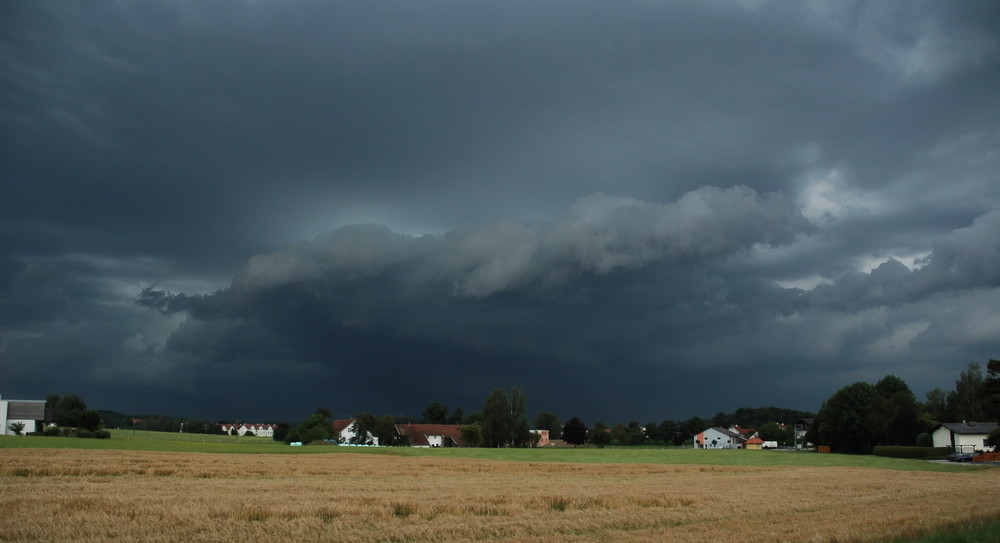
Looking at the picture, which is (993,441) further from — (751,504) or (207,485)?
(207,485)

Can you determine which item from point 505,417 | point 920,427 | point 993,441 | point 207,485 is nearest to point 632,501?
point 207,485

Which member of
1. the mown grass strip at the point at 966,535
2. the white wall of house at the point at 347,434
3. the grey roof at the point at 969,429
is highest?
the mown grass strip at the point at 966,535

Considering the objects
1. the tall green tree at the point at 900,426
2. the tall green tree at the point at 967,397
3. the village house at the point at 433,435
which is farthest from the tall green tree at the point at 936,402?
the village house at the point at 433,435

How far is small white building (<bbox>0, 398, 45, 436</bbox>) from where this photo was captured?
424 feet

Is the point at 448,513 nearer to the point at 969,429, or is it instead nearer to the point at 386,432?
the point at 969,429

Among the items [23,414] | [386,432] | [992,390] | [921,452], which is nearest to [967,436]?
[921,452]

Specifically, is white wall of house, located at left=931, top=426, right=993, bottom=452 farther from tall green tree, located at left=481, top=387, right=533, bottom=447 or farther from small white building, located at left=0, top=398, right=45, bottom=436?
small white building, located at left=0, top=398, right=45, bottom=436

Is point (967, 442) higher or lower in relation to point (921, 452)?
higher

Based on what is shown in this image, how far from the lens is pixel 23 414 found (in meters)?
138

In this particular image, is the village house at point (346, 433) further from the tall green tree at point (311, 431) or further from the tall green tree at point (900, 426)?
the tall green tree at point (900, 426)

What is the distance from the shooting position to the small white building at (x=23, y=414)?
12912cm

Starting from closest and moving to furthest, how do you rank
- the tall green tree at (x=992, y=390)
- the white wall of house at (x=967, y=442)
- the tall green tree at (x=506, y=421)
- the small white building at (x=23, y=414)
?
the tall green tree at (x=992, y=390)
the white wall of house at (x=967, y=442)
the small white building at (x=23, y=414)
the tall green tree at (x=506, y=421)

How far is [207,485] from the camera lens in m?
31.1

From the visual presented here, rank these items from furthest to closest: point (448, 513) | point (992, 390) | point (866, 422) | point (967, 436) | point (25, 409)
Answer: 1. point (25, 409)
2. point (866, 422)
3. point (967, 436)
4. point (992, 390)
5. point (448, 513)
